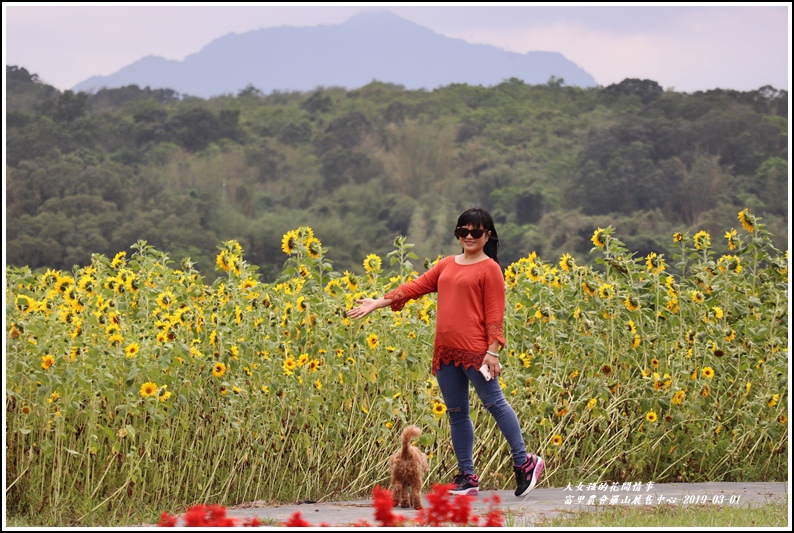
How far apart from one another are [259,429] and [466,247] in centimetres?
151

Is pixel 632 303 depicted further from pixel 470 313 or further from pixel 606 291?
pixel 470 313

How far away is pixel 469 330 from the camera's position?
534cm

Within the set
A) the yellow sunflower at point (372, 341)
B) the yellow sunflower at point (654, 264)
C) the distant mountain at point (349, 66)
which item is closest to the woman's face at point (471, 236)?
the yellow sunflower at point (372, 341)

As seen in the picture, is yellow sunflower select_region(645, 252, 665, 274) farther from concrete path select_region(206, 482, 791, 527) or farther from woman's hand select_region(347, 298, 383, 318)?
woman's hand select_region(347, 298, 383, 318)

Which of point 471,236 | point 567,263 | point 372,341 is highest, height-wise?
point 471,236

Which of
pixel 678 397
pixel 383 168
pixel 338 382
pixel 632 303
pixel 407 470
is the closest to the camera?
pixel 407 470

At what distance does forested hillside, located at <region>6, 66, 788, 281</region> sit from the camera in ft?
148

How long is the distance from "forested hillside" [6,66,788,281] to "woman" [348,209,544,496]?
34.5 metres

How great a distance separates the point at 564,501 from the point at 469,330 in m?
1.04

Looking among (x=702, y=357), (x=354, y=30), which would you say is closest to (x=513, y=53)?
(x=354, y=30)

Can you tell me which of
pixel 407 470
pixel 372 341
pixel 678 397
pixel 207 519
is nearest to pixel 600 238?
pixel 678 397

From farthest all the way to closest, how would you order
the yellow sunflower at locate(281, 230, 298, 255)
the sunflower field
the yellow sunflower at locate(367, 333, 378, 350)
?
the yellow sunflower at locate(281, 230, 298, 255) → the yellow sunflower at locate(367, 333, 378, 350) → the sunflower field

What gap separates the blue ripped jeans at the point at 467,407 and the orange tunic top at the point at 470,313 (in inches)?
2.9

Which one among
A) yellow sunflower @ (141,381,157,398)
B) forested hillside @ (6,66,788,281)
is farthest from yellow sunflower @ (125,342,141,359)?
forested hillside @ (6,66,788,281)
